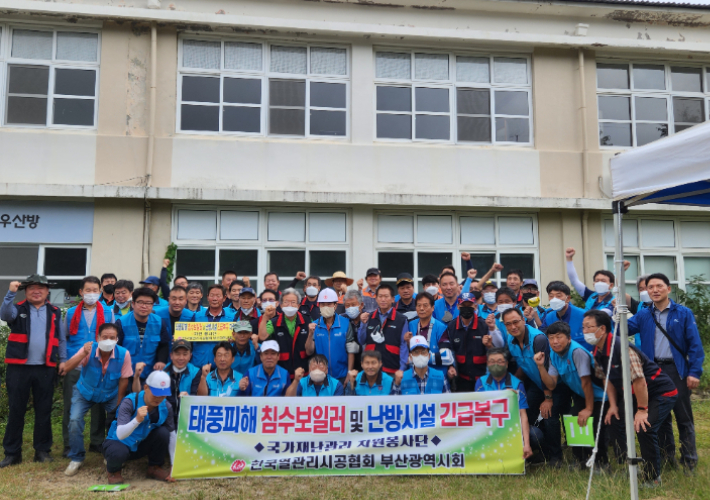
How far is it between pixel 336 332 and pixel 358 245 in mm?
4872

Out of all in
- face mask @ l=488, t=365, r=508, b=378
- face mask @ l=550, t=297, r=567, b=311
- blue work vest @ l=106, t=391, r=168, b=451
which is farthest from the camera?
face mask @ l=550, t=297, r=567, b=311

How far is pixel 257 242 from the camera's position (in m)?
10.9

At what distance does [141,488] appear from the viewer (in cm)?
521

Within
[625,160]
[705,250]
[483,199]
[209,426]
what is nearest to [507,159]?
[483,199]

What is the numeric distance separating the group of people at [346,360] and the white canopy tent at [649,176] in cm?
44

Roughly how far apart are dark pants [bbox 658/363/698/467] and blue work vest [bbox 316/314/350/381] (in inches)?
122

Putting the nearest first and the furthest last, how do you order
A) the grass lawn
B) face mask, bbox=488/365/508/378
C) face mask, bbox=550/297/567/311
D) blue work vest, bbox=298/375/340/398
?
the grass lawn, face mask, bbox=488/365/508/378, blue work vest, bbox=298/375/340/398, face mask, bbox=550/297/567/311

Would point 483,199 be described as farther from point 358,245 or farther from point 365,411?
point 365,411

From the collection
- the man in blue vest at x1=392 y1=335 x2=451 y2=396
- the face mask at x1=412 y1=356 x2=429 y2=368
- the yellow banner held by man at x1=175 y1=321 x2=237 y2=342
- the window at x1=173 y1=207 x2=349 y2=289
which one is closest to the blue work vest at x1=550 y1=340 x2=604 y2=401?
the man in blue vest at x1=392 y1=335 x2=451 y2=396

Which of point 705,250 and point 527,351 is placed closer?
point 527,351

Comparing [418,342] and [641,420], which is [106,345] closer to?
[418,342]

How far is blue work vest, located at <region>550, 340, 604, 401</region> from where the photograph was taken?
5352mm

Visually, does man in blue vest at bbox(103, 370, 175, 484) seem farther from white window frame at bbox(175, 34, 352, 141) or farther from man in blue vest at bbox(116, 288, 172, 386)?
white window frame at bbox(175, 34, 352, 141)

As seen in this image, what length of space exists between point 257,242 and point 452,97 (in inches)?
193
